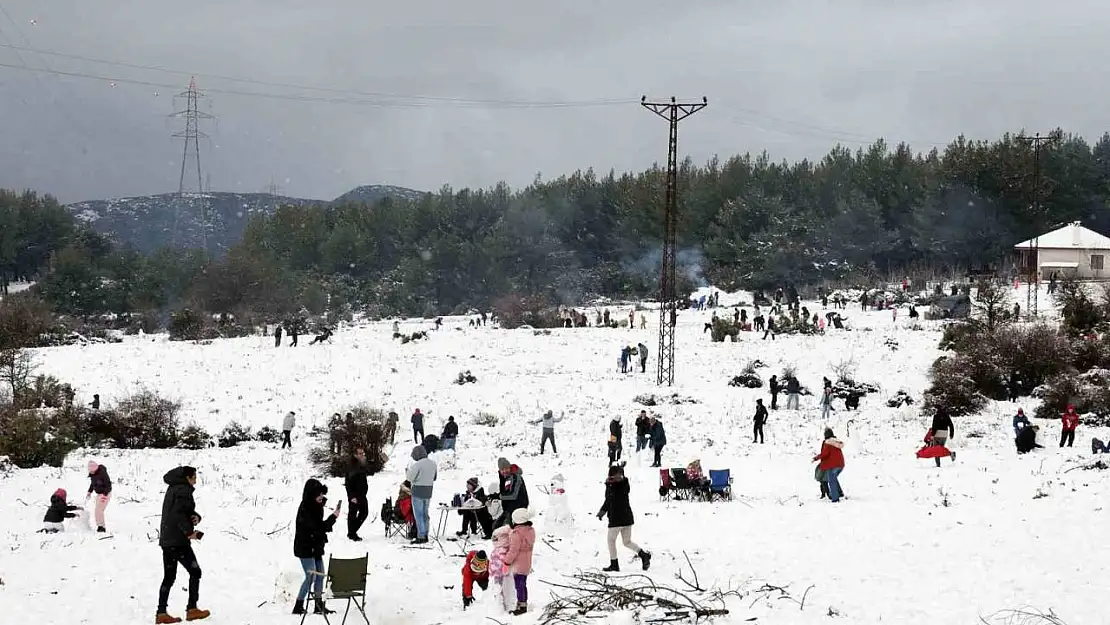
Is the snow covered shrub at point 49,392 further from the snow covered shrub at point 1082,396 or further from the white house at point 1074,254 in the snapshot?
the white house at point 1074,254

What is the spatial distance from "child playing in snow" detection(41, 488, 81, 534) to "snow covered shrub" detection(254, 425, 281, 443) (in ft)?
48.5

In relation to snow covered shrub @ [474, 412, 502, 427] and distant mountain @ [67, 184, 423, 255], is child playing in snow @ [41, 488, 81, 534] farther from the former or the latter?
distant mountain @ [67, 184, 423, 255]

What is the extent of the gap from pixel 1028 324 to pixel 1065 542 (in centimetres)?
2798

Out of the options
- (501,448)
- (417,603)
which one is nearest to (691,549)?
(417,603)

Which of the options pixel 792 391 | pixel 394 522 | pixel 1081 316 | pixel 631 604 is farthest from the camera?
pixel 1081 316

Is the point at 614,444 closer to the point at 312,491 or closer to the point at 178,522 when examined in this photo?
the point at 312,491

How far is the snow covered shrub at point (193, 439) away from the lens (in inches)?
1154

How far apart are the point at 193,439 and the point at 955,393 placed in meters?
→ 23.1

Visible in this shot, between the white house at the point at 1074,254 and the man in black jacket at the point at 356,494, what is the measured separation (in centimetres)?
5536

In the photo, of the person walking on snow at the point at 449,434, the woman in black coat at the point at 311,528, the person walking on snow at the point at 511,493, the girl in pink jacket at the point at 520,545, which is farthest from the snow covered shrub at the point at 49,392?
the girl in pink jacket at the point at 520,545

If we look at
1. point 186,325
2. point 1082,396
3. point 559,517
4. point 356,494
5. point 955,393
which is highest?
point 186,325

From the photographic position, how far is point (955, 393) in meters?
29.6

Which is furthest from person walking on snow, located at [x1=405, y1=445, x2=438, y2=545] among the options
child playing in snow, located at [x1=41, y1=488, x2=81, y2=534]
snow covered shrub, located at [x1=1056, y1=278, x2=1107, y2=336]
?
snow covered shrub, located at [x1=1056, y1=278, x2=1107, y2=336]

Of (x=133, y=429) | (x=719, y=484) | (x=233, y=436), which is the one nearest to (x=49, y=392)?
(x=133, y=429)
